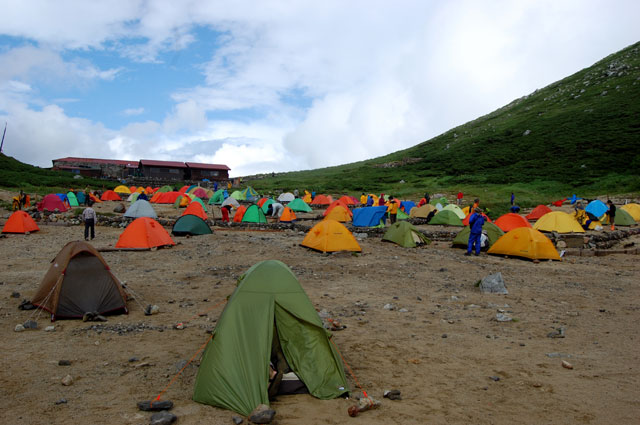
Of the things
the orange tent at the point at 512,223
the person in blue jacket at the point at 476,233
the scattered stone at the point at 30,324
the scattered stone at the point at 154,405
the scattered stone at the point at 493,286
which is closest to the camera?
the scattered stone at the point at 154,405

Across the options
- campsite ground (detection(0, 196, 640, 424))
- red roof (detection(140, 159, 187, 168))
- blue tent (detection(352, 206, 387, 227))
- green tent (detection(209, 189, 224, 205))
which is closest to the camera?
campsite ground (detection(0, 196, 640, 424))

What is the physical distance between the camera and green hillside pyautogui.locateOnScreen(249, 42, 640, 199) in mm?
55344

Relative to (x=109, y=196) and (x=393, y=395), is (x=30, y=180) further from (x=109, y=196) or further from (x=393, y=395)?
(x=393, y=395)

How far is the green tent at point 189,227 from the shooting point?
20.5 meters

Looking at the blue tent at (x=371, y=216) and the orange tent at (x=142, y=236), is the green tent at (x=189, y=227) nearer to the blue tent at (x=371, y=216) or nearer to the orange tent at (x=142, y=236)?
the orange tent at (x=142, y=236)

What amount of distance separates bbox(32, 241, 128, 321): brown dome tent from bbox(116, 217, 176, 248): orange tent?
7.85 m

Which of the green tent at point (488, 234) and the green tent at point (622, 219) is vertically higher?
the green tent at point (622, 219)

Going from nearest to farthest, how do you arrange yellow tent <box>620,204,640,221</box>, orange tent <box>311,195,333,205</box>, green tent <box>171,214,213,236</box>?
green tent <box>171,214,213,236</box> → yellow tent <box>620,204,640,221</box> → orange tent <box>311,195,333,205</box>

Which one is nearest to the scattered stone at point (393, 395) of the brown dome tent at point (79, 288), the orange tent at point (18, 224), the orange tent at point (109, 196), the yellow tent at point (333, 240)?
the brown dome tent at point (79, 288)

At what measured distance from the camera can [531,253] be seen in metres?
15.8

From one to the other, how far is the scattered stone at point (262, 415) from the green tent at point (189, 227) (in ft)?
54.4

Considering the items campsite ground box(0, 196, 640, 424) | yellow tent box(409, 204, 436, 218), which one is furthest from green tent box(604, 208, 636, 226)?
campsite ground box(0, 196, 640, 424)

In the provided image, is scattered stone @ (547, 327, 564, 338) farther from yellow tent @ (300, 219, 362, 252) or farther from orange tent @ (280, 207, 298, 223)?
orange tent @ (280, 207, 298, 223)

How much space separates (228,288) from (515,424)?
7.83 m
